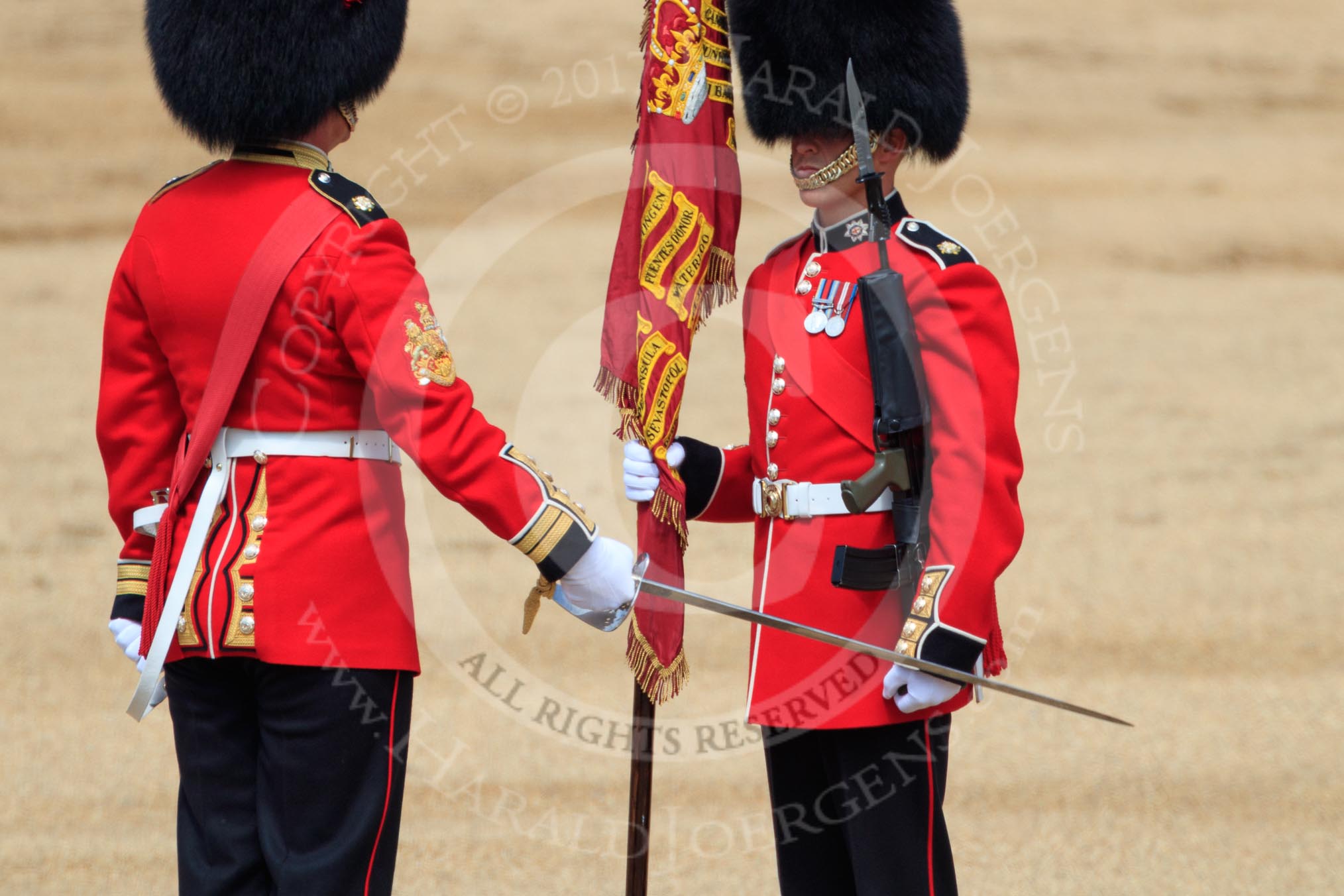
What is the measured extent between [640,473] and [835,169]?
539mm

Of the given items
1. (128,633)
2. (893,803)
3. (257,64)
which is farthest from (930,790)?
(257,64)

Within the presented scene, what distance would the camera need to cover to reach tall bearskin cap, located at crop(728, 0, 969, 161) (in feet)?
7.82

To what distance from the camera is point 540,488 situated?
2.18m

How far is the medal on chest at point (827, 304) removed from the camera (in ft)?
7.56

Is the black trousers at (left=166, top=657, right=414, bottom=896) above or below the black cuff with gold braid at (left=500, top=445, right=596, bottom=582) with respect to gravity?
below

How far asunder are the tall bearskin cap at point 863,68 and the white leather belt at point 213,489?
0.83 metres

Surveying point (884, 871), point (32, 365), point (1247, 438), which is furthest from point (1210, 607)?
point (32, 365)

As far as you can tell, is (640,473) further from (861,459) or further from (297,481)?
(297,481)

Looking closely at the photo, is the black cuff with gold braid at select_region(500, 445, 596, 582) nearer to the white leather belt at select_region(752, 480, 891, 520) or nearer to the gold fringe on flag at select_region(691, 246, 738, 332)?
the white leather belt at select_region(752, 480, 891, 520)

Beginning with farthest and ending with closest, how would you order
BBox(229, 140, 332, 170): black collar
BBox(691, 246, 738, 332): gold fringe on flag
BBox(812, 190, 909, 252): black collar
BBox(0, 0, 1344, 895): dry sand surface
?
BBox(0, 0, 1344, 895): dry sand surface
BBox(691, 246, 738, 332): gold fringe on flag
BBox(812, 190, 909, 252): black collar
BBox(229, 140, 332, 170): black collar

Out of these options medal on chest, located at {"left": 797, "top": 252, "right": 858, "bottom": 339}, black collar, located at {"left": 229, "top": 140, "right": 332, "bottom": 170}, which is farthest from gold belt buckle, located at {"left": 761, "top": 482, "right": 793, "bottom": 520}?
black collar, located at {"left": 229, "top": 140, "right": 332, "bottom": 170}

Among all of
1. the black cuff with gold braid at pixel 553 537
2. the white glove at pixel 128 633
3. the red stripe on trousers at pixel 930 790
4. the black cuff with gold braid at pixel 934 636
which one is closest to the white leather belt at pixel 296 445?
the black cuff with gold braid at pixel 553 537

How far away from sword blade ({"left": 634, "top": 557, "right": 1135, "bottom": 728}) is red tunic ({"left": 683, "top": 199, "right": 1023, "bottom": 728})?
0.08 ft

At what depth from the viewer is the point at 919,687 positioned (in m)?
2.17
